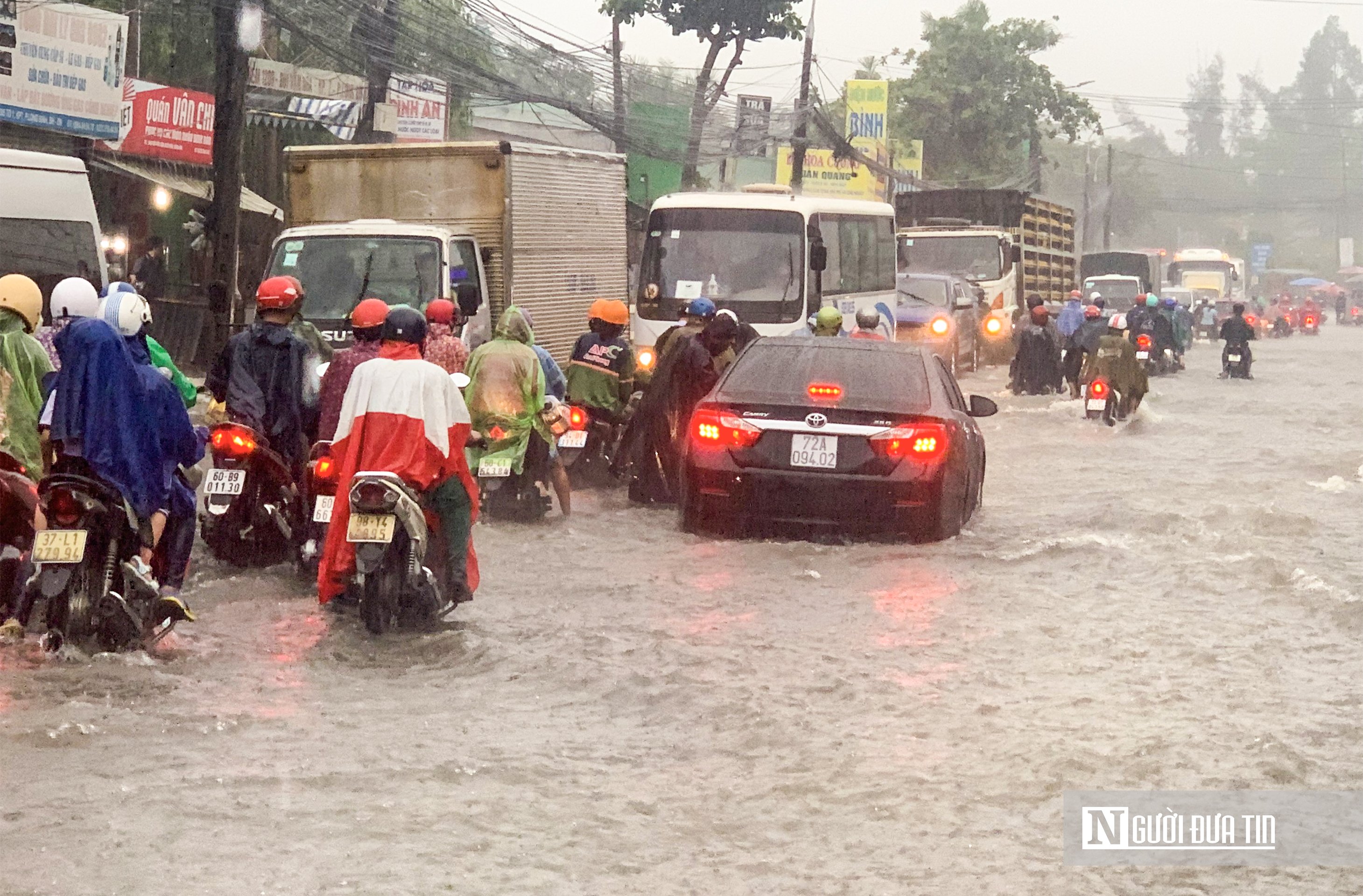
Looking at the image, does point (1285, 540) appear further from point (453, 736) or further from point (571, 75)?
point (571, 75)

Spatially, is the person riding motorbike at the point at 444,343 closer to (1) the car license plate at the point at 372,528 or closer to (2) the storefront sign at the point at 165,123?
(1) the car license plate at the point at 372,528

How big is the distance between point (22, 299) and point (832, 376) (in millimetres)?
5168

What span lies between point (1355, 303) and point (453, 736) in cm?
9991

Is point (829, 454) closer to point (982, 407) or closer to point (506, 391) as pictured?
point (982, 407)

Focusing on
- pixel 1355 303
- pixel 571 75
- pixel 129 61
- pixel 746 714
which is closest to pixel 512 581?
pixel 746 714

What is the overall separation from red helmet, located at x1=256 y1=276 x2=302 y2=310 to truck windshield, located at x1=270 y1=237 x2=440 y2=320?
6.15 meters

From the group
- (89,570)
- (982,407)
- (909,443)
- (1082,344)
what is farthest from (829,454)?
(1082,344)

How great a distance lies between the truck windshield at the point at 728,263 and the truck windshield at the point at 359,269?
4292 millimetres

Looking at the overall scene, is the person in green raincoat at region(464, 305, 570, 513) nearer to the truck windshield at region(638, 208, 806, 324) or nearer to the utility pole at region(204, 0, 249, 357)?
the truck windshield at region(638, 208, 806, 324)

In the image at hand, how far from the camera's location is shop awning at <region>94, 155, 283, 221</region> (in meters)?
29.2

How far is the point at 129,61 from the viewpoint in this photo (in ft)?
93.6

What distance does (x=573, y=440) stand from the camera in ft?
44.8

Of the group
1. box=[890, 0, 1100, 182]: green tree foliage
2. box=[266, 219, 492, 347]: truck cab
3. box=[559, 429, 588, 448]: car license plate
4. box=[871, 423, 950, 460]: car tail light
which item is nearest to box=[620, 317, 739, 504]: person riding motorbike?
box=[559, 429, 588, 448]: car license plate

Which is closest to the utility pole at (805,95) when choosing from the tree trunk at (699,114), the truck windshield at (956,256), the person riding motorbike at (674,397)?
the tree trunk at (699,114)
